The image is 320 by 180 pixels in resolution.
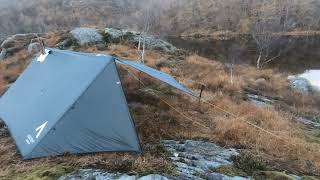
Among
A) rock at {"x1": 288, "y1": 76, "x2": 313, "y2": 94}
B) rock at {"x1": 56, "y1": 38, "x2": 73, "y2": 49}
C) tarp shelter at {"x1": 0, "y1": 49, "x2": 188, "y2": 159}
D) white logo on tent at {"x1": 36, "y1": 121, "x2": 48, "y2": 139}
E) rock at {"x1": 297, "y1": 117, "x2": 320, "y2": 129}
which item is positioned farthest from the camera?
rock at {"x1": 56, "y1": 38, "x2": 73, "y2": 49}

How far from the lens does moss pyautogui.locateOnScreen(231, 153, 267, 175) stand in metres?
7.85

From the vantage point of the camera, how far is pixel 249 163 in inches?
316

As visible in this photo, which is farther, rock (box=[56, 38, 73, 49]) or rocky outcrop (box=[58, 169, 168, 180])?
rock (box=[56, 38, 73, 49])

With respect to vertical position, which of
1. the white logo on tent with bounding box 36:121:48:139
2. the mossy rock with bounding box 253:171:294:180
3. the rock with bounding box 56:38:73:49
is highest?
the white logo on tent with bounding box 36:121:48:139

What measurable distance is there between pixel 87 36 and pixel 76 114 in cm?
1922

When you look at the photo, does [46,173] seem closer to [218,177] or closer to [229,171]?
[218,177]

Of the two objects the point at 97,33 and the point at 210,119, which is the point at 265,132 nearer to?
the point at 210,119

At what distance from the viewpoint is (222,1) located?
3698 inches

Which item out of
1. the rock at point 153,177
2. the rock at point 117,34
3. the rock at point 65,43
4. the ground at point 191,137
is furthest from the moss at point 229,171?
the rock at point 117,34

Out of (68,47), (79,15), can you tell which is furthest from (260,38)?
(79,15)

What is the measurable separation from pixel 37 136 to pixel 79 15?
9068 cm

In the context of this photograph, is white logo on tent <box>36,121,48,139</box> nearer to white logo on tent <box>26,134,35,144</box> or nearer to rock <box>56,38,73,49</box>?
white logo on tent <box>26,134,35,144</box>

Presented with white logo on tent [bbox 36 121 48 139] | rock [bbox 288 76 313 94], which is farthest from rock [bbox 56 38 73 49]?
white logo on tent [bbox 36 121 48 139]

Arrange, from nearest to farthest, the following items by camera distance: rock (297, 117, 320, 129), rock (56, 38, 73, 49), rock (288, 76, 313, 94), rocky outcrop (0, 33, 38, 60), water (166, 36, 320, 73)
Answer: rock (297, 117, 320, 129) < rock (288, 76, 313, 94) < rock (56, 38, 73, 49) < rocky outcrop (0, 33, 38, 60) < water (166, 36, 320, 73)
